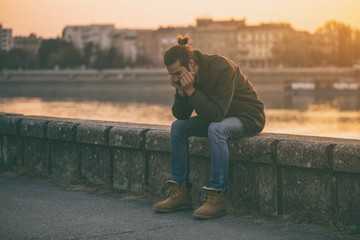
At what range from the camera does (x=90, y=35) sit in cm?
12719

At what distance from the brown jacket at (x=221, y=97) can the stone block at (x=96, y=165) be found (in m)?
1.08

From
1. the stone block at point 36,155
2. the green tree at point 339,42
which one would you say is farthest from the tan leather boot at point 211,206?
the green tree at point 339,42

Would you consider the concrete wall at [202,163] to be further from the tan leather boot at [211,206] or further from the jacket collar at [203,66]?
the jacket collar at [203,66]

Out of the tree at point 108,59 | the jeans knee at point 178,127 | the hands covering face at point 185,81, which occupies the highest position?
the tree at point 108,59

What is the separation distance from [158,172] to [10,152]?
207cm

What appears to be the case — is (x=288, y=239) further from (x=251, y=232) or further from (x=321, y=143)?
(x=321, y=143)

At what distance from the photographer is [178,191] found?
3.93 metres

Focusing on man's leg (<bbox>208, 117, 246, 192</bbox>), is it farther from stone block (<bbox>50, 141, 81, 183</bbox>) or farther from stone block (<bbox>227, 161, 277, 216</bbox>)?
stone block (<bbox>50, 141, 81, 183</bbox>)

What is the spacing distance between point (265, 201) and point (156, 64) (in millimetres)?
117517

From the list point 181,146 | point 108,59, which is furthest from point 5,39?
point 181,146

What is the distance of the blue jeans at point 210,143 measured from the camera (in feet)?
12.1

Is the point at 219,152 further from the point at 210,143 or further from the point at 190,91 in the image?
the point at 190,91

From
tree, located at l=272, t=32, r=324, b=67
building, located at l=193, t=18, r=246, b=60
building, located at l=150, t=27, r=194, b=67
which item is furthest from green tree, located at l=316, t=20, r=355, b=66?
building, located at l=150, t=27, r=194, b=67

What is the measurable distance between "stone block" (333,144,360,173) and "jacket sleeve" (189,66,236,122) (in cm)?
76
